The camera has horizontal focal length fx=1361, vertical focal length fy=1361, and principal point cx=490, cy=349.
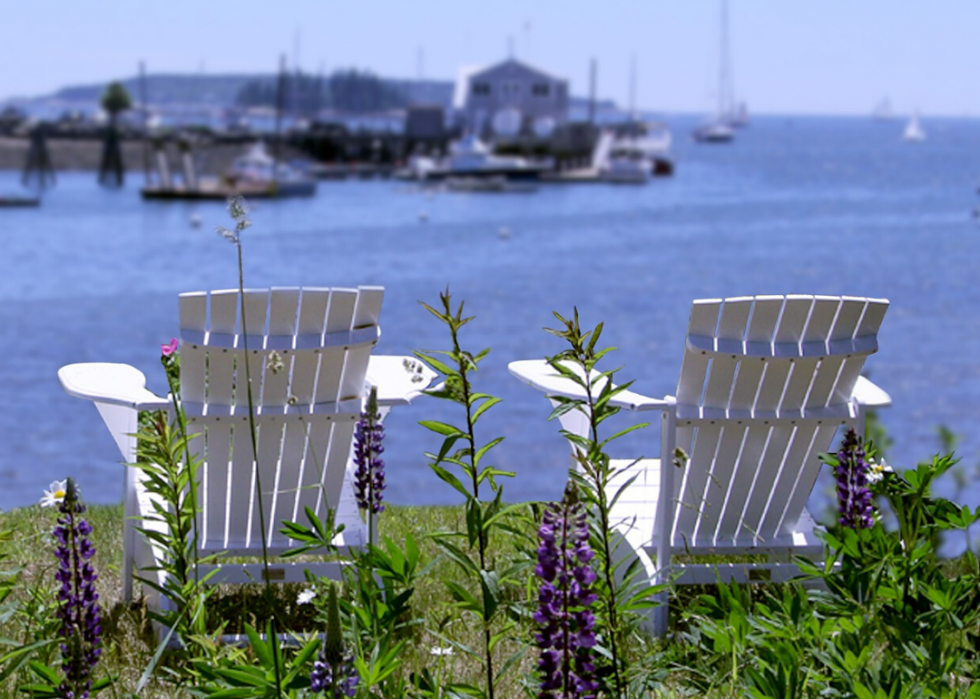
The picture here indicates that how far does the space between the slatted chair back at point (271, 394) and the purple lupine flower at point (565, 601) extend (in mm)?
1424

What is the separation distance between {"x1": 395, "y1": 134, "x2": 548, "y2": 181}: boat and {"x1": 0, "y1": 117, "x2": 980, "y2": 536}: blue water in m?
2.69

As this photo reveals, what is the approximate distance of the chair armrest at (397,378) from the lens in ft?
11.2

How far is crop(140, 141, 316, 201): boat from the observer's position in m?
74.5

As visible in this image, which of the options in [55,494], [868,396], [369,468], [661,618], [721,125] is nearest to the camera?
[369,468]

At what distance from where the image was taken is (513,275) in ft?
155

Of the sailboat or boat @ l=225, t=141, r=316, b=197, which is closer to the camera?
boat @ l=225, t=141, r=316, b=197

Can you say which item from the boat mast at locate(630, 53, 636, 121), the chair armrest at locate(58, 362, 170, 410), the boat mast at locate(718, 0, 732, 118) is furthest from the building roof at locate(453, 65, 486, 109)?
the chair armrest at locate(58, 362, 170, 410)

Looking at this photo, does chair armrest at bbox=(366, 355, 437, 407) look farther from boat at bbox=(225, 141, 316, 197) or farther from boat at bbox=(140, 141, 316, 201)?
boat at bbox=(225, 141, 316, 197)

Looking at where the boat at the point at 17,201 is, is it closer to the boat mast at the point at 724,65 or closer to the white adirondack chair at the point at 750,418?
the boat mast at the point at 724,65

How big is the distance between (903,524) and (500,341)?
32.7m

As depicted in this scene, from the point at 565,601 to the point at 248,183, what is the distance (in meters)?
75.5

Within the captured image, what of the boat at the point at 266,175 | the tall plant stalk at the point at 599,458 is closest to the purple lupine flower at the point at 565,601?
the tall plant stalk at the point at 599,458

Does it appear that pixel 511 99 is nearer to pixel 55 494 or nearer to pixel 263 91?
pixel 263 91

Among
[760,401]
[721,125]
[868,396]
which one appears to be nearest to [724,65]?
Answer: [721,125]
